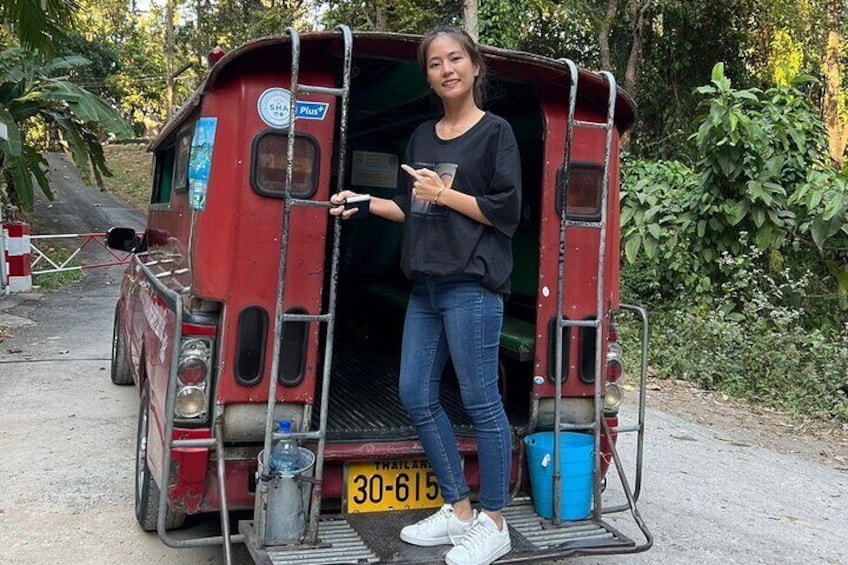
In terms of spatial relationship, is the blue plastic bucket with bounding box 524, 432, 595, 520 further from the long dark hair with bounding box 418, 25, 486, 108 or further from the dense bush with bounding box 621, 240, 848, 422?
the dense bush with bounding box 621, 240, 848, 422

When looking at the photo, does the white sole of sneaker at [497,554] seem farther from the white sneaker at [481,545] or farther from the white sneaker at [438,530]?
the white sneaker at [438,530]

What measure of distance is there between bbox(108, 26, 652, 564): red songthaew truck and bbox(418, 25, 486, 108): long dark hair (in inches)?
2.7

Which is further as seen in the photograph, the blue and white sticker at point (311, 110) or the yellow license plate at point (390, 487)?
the yellow license plate at point (390, 487)

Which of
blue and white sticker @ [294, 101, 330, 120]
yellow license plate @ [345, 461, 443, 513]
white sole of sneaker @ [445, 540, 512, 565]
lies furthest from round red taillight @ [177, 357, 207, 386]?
white sole of sneaker @ [445, 540, 512, 565]

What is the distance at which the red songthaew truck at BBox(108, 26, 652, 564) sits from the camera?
3029 mm

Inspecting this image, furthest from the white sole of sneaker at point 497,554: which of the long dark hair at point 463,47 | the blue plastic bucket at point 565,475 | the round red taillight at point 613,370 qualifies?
the long dark hair at point 463,47

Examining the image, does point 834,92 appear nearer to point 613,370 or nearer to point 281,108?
point 613,370

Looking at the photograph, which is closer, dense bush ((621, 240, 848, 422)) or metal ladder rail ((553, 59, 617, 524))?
metal ladder rail ((553, 59, 617, 524))

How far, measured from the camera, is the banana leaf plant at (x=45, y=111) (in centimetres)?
1155

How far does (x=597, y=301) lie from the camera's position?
3494 millimetres

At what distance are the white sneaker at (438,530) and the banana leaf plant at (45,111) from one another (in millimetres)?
9447

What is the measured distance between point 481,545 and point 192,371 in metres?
1.28

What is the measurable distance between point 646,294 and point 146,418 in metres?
7.19

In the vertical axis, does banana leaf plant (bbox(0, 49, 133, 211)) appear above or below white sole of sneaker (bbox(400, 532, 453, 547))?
above
